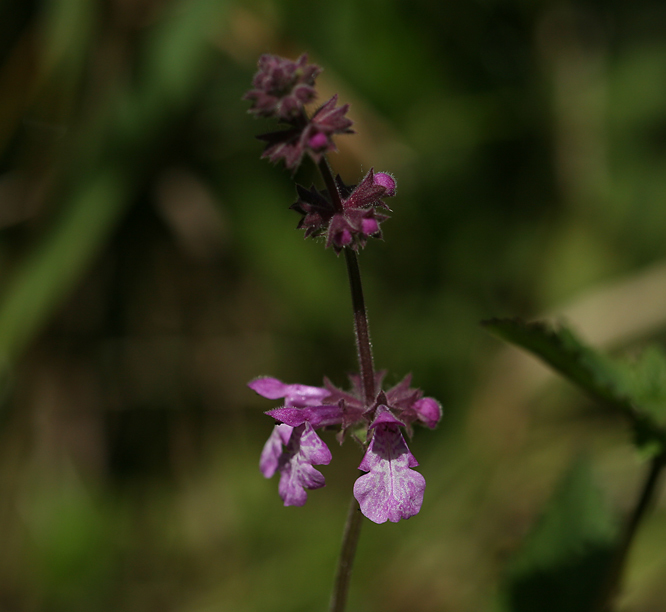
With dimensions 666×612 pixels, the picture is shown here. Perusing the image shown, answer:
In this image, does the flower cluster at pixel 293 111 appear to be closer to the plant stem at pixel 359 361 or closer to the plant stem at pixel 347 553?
the plant stem at pixel 359 361

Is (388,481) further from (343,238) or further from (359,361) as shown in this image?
(343,238)

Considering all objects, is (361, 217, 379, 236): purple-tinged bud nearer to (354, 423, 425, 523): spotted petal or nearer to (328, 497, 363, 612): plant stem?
(354, 423, 425, 523): spotted petal

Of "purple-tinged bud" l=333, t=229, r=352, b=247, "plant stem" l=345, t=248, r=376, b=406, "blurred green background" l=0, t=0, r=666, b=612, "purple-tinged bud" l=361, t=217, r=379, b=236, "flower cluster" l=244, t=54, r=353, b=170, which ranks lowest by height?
"blurred green background" l=0, t=0, r=666, b=612

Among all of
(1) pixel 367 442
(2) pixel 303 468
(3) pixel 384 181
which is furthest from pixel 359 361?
(3) pixel 384 181

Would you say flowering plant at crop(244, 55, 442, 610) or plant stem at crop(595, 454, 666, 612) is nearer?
flowering plant at crop(244, 55, 442, 610)

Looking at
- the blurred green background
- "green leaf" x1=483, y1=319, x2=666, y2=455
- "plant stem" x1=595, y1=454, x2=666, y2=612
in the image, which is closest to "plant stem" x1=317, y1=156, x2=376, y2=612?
"green leaf" x1=483, y1=319, x2=666, y2=455

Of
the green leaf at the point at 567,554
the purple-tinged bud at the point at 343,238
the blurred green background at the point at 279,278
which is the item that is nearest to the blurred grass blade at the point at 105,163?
the blurred green background at the point at 279,278
